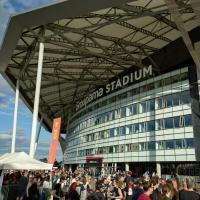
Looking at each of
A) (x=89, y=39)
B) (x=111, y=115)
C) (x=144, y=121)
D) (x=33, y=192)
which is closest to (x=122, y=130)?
(x=111, y=115)

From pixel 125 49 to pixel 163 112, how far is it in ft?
30.7

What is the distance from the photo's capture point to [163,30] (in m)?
33.2

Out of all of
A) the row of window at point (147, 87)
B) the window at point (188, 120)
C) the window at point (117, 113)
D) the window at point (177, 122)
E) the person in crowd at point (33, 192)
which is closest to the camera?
the person in crowd at point (33, 192)

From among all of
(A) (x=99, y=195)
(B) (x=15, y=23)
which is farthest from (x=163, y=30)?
(A) (x=99, y=195)

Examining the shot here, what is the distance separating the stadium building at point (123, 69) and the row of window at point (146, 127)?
0.12 m

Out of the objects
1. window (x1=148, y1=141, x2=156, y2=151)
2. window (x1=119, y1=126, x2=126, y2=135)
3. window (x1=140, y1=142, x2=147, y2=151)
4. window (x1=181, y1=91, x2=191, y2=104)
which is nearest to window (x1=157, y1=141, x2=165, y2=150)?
window (x1=148, y1=141, x2=156, y2=151)

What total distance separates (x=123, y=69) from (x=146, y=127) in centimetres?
1075

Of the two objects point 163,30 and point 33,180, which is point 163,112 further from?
point 33,180

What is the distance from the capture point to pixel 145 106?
42.4m

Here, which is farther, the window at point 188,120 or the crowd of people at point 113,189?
the window at point 188,120

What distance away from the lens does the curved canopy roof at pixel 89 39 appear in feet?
75.9

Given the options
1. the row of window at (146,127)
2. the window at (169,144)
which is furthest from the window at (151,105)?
the window at (169,144)

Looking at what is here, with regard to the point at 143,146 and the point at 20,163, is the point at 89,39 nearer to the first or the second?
the point at 143,146

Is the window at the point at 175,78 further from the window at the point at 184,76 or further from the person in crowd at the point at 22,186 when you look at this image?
the person in crowd at the point at 22,186
